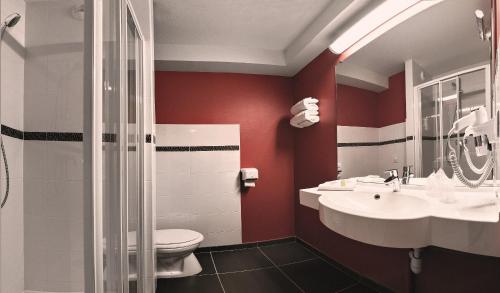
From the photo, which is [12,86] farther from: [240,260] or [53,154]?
[240,260]

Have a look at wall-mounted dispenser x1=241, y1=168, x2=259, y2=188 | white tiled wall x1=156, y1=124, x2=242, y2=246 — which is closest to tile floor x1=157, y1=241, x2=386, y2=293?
white tiled wall x1=156, y1=124, x2=242, y2=246

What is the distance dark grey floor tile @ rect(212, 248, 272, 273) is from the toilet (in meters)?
0.25

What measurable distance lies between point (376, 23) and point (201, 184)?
215 centimetres

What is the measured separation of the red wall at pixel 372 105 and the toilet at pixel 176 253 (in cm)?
168

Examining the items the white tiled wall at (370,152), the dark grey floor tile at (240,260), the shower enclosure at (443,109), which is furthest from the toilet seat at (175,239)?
the shower enclosure at (443,109)

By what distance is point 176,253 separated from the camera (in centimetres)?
185

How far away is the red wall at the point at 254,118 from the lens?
255cm

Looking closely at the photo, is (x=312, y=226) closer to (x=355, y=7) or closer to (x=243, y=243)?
(x=243, y=243)

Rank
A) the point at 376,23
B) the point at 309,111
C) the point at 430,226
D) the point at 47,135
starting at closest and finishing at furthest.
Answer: the point at 430,226
the point at 47,135
the point at 376,23
the point at 309,111

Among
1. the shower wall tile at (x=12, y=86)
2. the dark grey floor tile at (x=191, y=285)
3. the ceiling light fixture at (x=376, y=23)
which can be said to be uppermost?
the ceiling light fixture at (x=376, y=23)

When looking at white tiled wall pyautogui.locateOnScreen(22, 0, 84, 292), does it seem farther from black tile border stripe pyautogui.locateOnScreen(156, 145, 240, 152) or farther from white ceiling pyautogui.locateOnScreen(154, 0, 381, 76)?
black tile border stripe pyautogui.locateOnScreen(156, 145, 240, 152)

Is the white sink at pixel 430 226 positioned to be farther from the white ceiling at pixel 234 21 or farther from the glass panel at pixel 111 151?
the white ceiling at pixel 234 21

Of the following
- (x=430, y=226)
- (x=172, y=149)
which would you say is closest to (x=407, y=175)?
(x=430, y=226)

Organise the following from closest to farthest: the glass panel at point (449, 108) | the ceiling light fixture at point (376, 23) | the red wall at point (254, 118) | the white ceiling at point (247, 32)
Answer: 1. the glass panel at point (449, 108)
2. the ceiling light fixture at point (376, 23)
3. the white ceiling at point (247, 32)
4. the red wall at point (254, 118)
